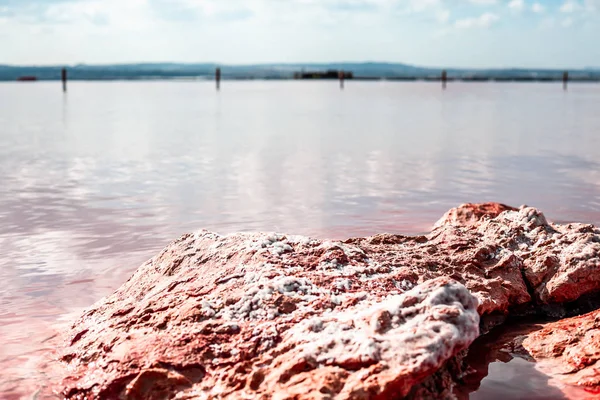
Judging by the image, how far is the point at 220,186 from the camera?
10.3 meters

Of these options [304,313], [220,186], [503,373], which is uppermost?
[304,313]

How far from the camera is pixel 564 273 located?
4613mm

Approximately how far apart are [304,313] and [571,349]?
143 centimetres

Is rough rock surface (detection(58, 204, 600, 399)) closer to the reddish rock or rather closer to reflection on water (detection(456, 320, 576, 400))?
reflection on water (detection(456, 320, 576, 400))

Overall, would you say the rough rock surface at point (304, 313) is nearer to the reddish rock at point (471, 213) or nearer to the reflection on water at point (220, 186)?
the reflection on water at point (220, 186)

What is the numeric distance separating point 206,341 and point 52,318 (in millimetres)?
1776

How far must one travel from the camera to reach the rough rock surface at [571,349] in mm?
3686

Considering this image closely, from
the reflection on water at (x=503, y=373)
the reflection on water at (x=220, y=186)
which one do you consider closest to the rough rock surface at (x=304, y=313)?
the reflection on water at (x=503, y=373)

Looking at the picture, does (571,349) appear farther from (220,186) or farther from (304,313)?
(220,186)

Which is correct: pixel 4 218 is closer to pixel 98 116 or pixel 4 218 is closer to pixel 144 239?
pixel 144 239

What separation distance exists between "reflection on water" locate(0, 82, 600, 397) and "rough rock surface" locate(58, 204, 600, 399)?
689mm

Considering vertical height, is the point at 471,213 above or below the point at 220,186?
above

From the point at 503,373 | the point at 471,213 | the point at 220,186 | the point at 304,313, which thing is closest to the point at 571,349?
the point at 503,373

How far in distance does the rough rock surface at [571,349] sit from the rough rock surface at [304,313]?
38 cm
